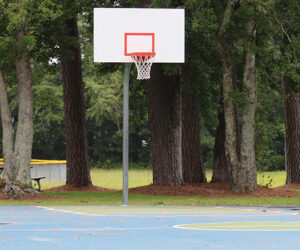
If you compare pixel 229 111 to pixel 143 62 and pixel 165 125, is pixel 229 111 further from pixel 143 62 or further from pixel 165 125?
pixel 143 62

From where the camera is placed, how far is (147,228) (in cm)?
1520

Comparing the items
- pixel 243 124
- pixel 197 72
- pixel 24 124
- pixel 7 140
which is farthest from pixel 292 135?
pixel 7 140

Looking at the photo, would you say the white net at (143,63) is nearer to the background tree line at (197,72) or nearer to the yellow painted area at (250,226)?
the background tree line at (197,72)

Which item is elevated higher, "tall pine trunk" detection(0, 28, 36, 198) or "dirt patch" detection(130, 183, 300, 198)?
"tall pine trunk" detection(0, 28, 36, 198)

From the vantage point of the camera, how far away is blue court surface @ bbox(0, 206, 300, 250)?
12.5 metres

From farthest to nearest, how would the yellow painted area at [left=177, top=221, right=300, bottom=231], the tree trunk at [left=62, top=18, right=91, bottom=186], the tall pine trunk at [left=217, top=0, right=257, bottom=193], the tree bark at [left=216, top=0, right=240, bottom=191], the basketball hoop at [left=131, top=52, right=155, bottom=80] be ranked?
the tree trunk at [left=62, top=18, right=91, bottom=186]
the tree bark at [left=216, top=0, right=240, bottom=191]
the tall pine trunk at [left=217, top=0, right=257, bottom=193]
the basketball hoop at [left=131, top=52, right=155, bottom=80]
the yellow painted area at [left=177, top=221, right=300, bottom=231]

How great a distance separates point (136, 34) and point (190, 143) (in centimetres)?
1168

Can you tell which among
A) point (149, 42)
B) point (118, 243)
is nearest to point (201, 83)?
point (149, 42)

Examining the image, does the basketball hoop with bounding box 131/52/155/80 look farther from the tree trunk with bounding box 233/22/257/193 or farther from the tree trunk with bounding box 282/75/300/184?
the tree trunk with bounding box 282/75/300/184

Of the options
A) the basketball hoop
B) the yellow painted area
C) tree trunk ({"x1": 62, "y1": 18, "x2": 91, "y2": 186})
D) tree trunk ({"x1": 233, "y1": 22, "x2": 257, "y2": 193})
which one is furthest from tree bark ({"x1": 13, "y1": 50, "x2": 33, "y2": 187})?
the yellow painted area

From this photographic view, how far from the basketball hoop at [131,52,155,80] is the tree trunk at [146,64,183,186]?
6.24 meters

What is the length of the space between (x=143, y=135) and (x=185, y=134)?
3963 centimetres

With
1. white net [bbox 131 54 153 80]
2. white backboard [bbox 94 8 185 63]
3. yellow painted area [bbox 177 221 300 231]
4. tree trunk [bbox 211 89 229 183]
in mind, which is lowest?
yellow painted area [bbox 177 221 300 231]

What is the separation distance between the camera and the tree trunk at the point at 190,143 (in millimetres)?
35188
